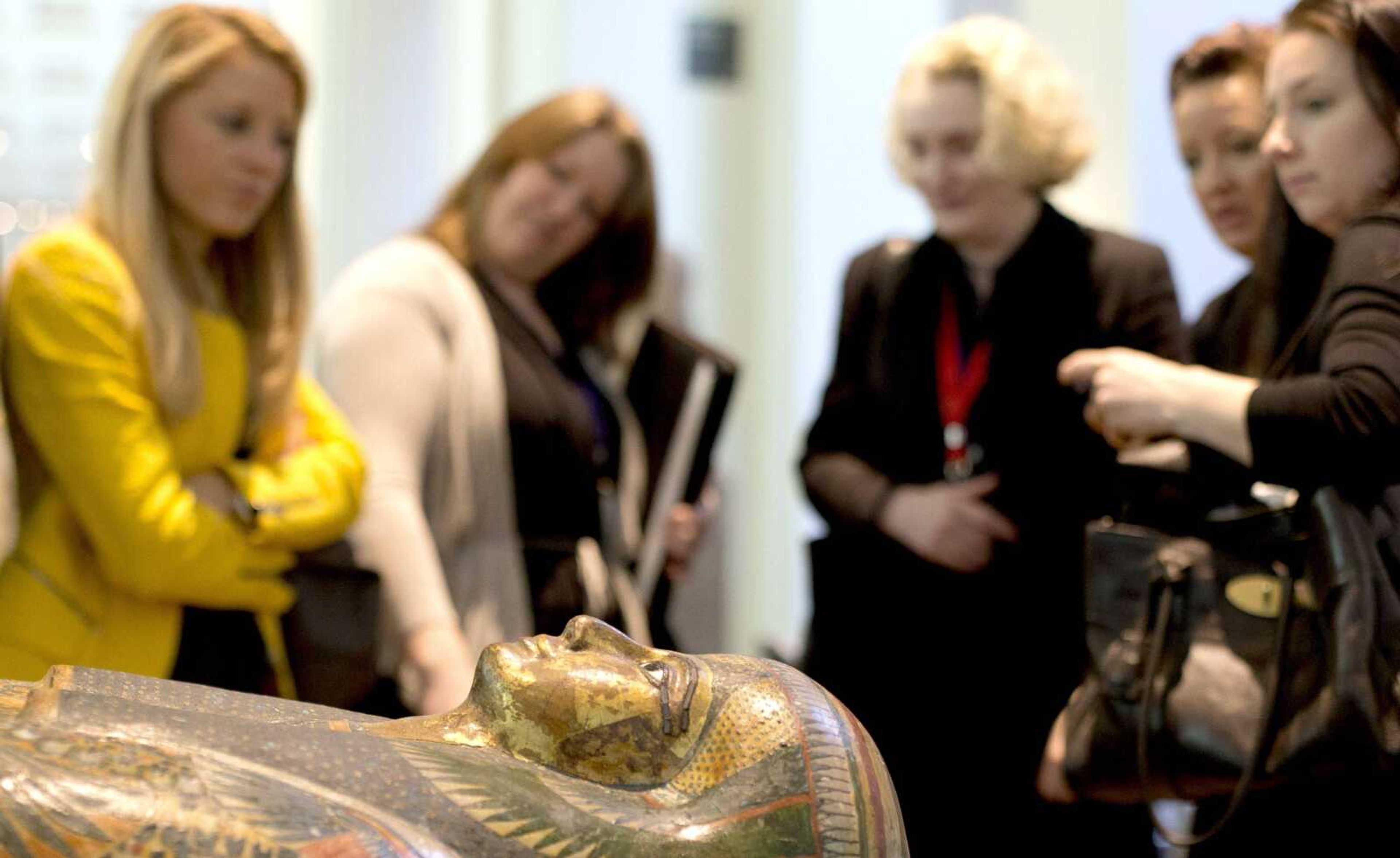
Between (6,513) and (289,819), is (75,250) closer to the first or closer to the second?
(6,513)

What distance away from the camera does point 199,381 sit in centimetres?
233

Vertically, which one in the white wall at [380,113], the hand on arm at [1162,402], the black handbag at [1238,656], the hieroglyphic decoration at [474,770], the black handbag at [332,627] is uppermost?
the white wall at [380,113]

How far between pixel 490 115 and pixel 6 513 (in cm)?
398

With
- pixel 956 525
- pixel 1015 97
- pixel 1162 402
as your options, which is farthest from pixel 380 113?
pixel 1162 402

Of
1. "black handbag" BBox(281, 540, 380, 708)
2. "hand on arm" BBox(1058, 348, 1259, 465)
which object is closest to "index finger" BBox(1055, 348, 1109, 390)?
"hand on arm" BBox(1058, 348, 1259, 465)

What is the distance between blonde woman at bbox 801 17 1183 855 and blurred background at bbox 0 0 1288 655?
1.65 metres

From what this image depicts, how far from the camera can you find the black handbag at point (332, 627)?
2.38 meters

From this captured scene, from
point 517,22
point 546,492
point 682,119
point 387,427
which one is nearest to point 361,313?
point 387,427

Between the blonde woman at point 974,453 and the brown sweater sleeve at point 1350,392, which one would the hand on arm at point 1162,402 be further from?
the blonde woman at point 974,453

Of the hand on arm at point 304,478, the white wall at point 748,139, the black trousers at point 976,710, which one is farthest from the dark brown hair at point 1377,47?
the white wall at point 748,139

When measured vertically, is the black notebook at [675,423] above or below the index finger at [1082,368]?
below

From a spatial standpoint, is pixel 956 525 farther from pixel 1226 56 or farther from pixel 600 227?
pixel 600 227

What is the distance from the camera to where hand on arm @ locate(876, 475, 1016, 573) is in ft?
8.98

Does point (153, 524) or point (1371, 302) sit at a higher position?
point (1371, 302)
